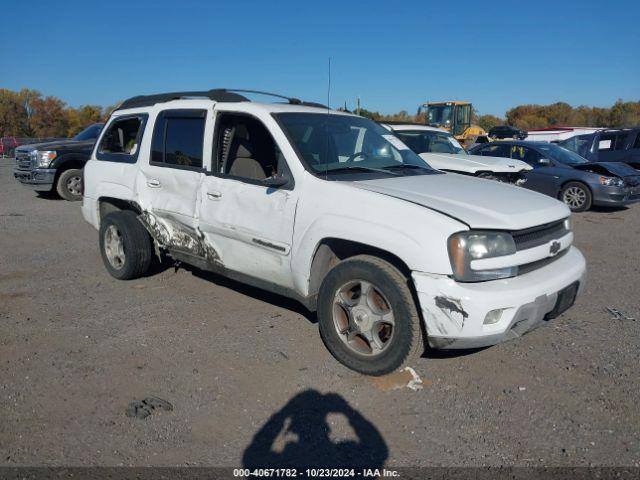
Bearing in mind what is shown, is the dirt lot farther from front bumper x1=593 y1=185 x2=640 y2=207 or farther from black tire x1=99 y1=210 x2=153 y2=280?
front bumper x1=593 y1=185 x2=640 y2=207

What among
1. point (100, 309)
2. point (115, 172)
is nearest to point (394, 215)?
point (100, 309)

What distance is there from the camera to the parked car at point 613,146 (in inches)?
561

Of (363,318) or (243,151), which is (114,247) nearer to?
(243,151)

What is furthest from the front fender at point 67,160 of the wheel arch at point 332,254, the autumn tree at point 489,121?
the autumn tree at point 489,121

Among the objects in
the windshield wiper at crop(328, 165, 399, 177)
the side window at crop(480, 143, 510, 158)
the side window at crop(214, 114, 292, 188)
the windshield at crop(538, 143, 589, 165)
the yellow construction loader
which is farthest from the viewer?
the yellow construction loader

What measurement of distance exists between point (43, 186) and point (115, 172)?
769 cm

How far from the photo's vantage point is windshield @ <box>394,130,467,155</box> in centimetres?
1095

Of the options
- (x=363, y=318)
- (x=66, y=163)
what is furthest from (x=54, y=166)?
(x=363, y=318)

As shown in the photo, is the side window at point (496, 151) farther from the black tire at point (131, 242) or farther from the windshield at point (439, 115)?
the windshield at point (439, 115)

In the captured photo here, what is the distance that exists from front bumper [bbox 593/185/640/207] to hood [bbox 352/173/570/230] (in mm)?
7803

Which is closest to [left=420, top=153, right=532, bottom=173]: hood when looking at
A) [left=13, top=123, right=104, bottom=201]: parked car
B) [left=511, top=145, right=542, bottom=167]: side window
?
[left=511, top=145, right=542, bottom=167]: side window

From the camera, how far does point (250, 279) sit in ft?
14.2

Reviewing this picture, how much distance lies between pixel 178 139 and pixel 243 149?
746 millimetres

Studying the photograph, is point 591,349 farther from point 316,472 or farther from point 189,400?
point 189,400
